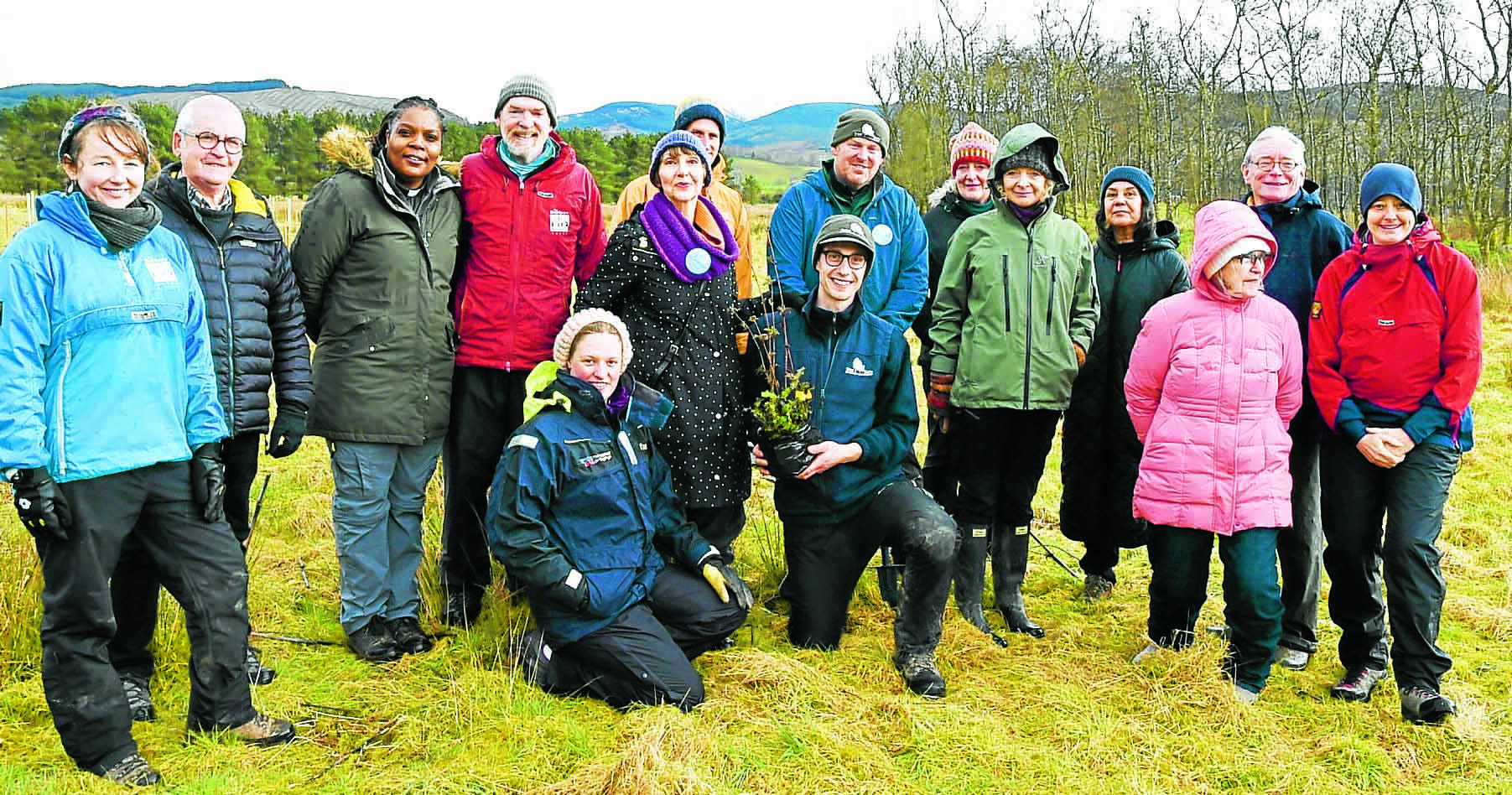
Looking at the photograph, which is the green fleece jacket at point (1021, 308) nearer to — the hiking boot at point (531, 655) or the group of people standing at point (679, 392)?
the group of people standing at point (679, 392)

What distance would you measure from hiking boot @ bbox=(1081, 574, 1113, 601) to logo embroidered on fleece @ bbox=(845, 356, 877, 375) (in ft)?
6.56

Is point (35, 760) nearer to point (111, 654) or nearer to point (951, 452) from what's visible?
point (111, 654)

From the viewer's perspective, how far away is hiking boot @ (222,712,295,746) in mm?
3562

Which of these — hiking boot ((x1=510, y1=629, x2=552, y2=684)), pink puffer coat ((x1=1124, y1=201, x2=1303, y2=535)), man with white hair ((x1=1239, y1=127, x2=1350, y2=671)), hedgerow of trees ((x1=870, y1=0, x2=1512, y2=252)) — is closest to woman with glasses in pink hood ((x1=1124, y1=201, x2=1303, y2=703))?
pink puffer coat ((x1=1124, y1=201, x2=1303, y2=535))

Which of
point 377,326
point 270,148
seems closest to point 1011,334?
point 377,326

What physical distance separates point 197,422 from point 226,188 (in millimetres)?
937

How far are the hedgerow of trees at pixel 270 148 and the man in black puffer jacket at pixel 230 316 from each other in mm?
39528

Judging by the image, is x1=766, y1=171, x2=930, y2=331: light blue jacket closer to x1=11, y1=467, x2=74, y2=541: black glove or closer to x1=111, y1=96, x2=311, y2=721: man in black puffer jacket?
x1=111, y1=96, x2=311, y2=721: man in black puffer jacket

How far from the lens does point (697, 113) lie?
496 centimetres

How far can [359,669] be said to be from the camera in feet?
13.9

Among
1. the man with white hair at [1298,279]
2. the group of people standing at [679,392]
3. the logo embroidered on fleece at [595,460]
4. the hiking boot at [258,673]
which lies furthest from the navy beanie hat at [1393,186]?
the hiking boot at [258,673]

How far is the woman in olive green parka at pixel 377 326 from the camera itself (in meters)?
4.21

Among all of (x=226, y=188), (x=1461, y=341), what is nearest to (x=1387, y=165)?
(x=1461, y=341)

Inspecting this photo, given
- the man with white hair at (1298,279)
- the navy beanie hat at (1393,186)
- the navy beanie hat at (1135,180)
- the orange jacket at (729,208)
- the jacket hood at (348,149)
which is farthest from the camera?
the orange jacket at (729,208)
